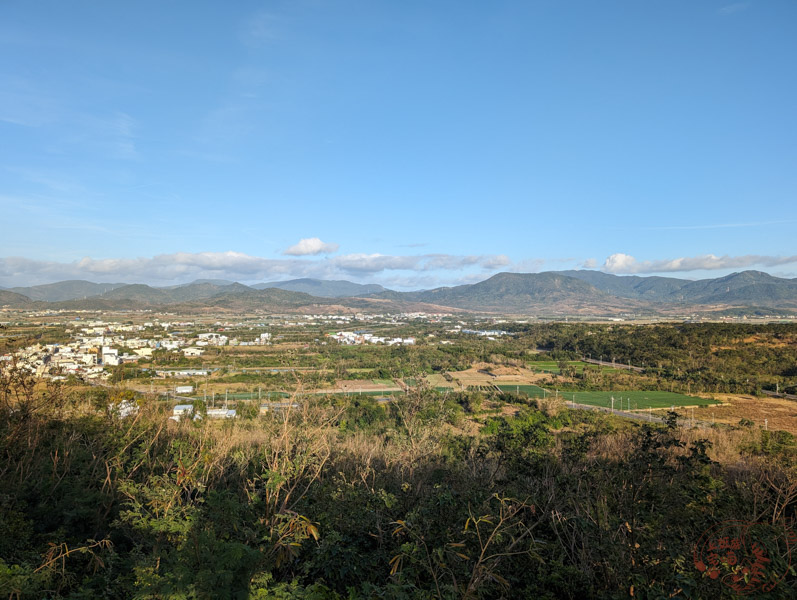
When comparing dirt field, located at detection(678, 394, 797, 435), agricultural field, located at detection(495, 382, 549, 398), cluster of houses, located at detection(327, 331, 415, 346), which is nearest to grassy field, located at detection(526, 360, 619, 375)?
agricultural field, located at detection(495, 382, 549, 398)

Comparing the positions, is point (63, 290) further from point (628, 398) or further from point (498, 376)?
point (628, 398)

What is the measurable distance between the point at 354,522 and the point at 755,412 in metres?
25.8

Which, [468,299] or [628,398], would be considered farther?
[468,299]

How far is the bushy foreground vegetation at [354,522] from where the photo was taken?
3.37 meters

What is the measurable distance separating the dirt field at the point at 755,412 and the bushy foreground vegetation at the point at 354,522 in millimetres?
15588

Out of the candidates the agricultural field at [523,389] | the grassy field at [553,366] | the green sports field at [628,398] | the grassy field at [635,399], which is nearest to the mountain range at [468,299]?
the grassy field at [553,366]

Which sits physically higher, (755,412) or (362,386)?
(755,412)

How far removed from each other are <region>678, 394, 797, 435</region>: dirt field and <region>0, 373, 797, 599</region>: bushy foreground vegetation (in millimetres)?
15588

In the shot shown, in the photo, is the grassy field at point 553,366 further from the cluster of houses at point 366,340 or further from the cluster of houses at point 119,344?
the cluster of houses at point 119,344

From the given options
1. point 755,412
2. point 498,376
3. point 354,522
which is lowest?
point 498,376

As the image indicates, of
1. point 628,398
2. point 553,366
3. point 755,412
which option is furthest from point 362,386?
point 755,412

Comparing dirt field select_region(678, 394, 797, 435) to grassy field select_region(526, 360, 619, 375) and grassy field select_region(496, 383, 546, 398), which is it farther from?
grassy field select_region(526, 360, 619, 375)

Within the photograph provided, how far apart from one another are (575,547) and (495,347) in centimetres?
4980

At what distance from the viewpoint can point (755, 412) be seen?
72.7 feet
